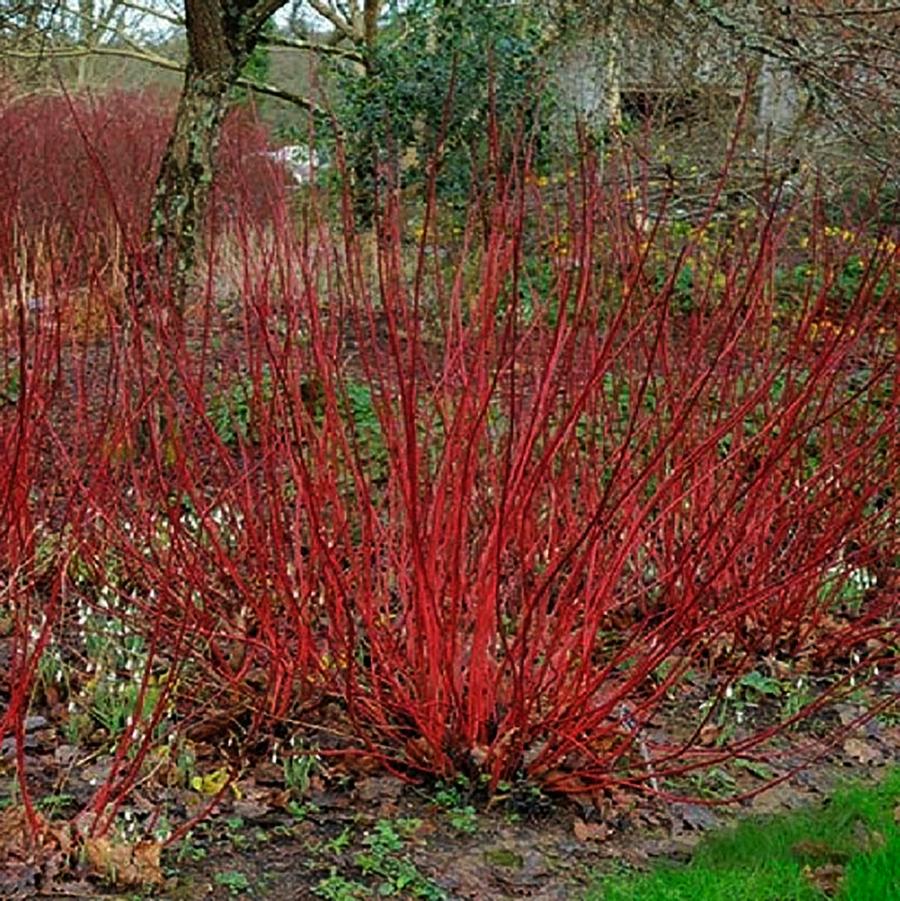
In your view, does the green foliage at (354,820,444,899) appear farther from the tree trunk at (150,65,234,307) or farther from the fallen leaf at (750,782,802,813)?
the tree trunk at (150,65,234,307)

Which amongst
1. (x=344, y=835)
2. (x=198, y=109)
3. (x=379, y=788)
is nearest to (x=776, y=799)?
(x=379, y=788)

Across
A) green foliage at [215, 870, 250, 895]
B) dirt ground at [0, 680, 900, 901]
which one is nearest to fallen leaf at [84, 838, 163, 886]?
dirt ground at [0, 680, 900, 901]

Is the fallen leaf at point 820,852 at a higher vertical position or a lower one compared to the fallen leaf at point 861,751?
higher

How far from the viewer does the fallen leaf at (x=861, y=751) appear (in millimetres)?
3634

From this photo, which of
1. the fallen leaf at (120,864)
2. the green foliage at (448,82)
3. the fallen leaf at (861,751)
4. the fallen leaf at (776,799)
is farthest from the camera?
the green foliage at (448,82)

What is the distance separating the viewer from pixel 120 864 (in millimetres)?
2582

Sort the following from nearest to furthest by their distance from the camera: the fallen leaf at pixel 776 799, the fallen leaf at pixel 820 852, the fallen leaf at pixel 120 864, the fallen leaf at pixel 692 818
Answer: the fallen leaf at pixel 120 864, the fallen leaf at pixel 820 852, the fallen leaf at pixel 692 818, the fallen leaf at pixel 776 799

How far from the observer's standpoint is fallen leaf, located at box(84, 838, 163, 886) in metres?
2.57

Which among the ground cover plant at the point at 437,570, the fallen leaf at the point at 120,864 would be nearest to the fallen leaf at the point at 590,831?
the ground cover plant at the point at 437,570

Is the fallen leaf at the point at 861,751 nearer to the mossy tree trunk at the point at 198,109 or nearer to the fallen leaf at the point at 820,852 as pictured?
the fallen leaf at the point at 820,852

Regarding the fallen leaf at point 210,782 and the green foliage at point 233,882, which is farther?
the fallen leaf at point 210,782

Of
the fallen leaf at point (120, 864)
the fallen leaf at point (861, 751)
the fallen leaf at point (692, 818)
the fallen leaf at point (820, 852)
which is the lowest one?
the fallen leaf at point (861, 751)

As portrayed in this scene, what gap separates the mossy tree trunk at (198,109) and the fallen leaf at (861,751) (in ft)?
10.6

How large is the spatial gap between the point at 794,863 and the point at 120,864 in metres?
1.43
